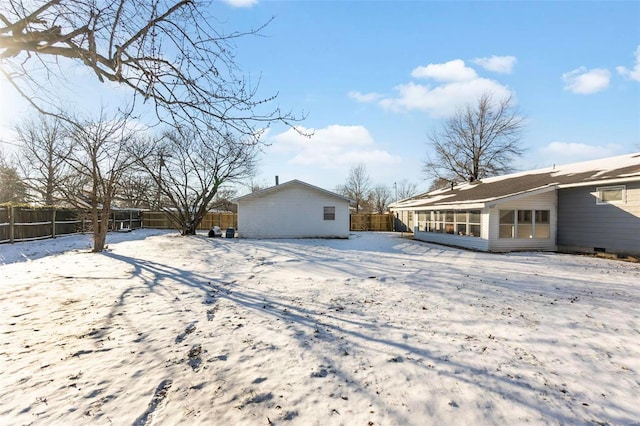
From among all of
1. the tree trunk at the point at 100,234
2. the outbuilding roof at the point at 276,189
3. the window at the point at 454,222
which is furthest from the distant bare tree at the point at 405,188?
the tree trunk at the point at 100,234

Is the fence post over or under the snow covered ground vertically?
over

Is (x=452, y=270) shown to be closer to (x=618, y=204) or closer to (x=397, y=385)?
(x=397, y=385)

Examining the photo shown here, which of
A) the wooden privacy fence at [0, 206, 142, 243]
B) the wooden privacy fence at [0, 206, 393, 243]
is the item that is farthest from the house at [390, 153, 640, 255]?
the wooden privacy fence at [0, 206, 142, 243]

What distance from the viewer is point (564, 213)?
1316 centimetres

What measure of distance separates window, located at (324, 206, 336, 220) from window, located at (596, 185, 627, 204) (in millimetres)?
12809

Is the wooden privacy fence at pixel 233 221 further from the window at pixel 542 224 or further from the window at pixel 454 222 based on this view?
the window at pixel 542 224

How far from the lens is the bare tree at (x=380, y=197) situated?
144 ft

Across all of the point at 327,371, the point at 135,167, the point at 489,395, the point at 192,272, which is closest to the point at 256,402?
the point at 327,371

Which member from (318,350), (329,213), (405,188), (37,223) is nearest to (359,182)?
(405,188)

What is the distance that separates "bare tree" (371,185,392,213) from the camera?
43.8 meters

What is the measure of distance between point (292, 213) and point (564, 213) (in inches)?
543

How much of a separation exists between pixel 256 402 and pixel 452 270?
290 inches

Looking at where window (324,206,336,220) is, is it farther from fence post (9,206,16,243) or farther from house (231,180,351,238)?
fence post (9,206,16,243)

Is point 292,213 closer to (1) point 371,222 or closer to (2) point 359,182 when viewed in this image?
(1) point 371,222
